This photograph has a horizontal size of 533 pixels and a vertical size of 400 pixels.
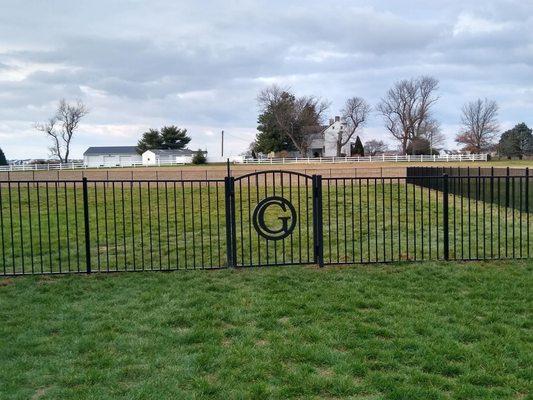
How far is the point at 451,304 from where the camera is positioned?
5859 millimetres

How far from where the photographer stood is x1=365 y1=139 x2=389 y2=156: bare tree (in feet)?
281

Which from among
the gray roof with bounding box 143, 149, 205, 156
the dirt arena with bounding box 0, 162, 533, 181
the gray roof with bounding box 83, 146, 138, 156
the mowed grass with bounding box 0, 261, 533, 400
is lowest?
the mowed grass with bounding box 0, 261, 533, 400

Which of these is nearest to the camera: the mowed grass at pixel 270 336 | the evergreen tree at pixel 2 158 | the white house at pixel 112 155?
the mowed grass at pixel 270 336

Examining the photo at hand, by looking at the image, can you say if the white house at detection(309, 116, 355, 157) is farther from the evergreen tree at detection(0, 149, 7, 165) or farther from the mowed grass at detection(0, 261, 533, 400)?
the mowed grass at detection(0, 261, 533, 400)

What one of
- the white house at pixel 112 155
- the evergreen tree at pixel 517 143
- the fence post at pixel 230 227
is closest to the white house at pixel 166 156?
the white house at pixel 112 155

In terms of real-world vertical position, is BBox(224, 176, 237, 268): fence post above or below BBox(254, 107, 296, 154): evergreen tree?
below

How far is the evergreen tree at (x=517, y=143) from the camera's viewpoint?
76.1 m

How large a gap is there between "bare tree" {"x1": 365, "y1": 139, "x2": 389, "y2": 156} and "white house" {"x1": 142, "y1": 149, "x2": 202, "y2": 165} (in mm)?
28094

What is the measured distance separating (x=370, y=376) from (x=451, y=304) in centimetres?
230

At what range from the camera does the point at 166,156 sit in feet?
272

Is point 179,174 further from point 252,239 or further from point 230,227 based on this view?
point 230,227

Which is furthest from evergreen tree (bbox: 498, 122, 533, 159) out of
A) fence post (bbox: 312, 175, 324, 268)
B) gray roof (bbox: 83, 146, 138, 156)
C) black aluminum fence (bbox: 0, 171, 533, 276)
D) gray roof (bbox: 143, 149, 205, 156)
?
fence post (bbox: 312, 175, 324, 268)

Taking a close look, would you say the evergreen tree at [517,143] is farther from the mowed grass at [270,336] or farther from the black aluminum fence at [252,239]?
the mowed grass at [270,336]

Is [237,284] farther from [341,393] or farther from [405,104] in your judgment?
[405,104]
